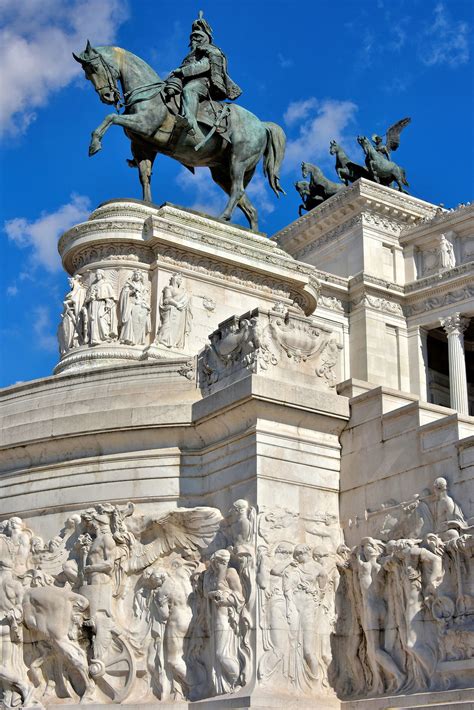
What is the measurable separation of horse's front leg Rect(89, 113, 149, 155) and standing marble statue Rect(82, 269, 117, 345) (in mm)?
3543

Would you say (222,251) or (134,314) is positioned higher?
(222,251)

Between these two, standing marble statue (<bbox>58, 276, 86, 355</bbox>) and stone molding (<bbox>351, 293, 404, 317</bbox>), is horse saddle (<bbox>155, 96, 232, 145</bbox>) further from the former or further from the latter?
stone molding (<bbox>351, 293, 404, 317</bbox>)

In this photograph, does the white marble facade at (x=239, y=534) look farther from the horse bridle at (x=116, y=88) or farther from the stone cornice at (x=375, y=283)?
the stone cornice at (x=375, y=283)

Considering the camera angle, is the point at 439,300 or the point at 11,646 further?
the point at 439,300

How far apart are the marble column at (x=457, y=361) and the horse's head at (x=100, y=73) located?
95.5 feet

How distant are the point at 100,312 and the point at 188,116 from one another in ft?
19.4

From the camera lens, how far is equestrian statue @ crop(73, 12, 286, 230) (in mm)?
27312

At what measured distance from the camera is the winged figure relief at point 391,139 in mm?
66250

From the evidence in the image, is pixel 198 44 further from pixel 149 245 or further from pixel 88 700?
pixel 88 700

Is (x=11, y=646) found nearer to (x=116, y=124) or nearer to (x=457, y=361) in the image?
(x=116, y=124)

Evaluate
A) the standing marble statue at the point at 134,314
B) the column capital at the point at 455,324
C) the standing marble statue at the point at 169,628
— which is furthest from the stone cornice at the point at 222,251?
the column capital at the point at 455,324

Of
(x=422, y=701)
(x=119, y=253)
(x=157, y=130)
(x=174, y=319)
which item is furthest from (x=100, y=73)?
(x=422, y=701)

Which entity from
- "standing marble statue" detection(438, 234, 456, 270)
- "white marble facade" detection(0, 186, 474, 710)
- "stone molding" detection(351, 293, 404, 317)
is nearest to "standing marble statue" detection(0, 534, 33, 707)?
"white marble facade" detection(0, 186, 474, 710)

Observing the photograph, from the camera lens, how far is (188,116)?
2717 centimetres
